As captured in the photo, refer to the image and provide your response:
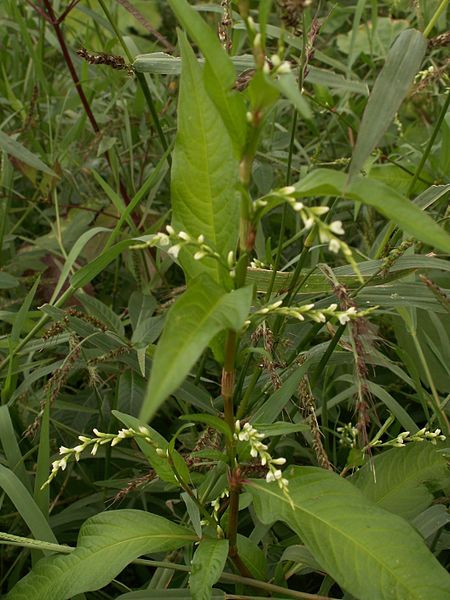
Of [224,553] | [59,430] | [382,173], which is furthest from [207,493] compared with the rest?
[382,173]

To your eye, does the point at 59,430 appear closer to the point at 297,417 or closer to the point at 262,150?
the point at 297,417

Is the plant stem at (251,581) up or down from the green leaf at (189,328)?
down

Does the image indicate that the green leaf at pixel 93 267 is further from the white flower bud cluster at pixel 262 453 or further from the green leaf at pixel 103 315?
the white flower bud cluster at pixel 262 453

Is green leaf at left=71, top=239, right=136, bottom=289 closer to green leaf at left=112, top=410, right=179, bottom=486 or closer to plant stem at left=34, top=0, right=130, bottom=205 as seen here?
green leaf at left=112, top=410, right=179, bottom=486

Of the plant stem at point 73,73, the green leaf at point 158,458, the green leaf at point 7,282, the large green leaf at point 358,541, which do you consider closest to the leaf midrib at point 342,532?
the large green leaf at point 358,541

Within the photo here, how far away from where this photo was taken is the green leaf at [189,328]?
0.57 metres

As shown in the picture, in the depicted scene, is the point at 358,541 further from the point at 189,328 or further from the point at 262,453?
the point at 189,328

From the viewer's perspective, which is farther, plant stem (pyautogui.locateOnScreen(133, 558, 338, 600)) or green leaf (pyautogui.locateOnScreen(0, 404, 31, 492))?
green leaf (pyautogui.locateOnScreen(0, 404, 31, 492))

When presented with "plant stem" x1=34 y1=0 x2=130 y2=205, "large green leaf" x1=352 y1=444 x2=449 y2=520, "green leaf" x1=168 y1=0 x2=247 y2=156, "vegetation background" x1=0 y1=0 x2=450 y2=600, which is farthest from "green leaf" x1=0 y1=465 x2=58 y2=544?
"plant stem" x1=34 y1=0 x2=130 y2=205

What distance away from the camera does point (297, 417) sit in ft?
4.36

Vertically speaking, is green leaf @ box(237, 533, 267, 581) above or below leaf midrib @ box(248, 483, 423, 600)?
below

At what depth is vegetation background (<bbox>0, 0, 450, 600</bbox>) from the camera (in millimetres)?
716

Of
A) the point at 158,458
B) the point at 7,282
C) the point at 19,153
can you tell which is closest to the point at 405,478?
the point at 158,458

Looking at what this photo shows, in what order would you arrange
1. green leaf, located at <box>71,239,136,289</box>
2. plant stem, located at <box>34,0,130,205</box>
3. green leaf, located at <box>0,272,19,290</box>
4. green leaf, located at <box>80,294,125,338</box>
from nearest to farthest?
green leaf, located at <box>71,239,136,289</box> → green leaf, located at <box>80,294,125,338</box> → green leaf, located at <box>0,272,19,290</box> → plant stem, located at <box>34,0,130,205</box>
